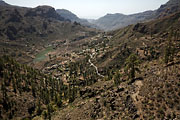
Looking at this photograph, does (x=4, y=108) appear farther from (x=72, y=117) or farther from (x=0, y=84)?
(x=72, y=117)

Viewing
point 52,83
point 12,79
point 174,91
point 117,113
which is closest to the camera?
point 174,91

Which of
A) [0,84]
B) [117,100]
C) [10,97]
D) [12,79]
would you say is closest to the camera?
[117,100]

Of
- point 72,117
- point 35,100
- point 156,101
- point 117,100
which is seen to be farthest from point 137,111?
point 35,100

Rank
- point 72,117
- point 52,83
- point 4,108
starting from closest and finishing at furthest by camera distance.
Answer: point 72,117
point 4,108
point 52,83

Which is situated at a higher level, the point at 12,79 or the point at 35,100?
the point at 12,79

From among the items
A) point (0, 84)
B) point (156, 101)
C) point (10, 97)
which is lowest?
point (10, 97)

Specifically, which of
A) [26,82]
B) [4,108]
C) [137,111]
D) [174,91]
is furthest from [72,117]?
[26,82]

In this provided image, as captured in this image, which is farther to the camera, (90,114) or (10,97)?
(10,97)

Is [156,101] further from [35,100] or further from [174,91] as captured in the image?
[35,100]

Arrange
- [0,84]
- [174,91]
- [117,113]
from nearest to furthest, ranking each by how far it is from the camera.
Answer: [174,91], [117,113], [0,84]
